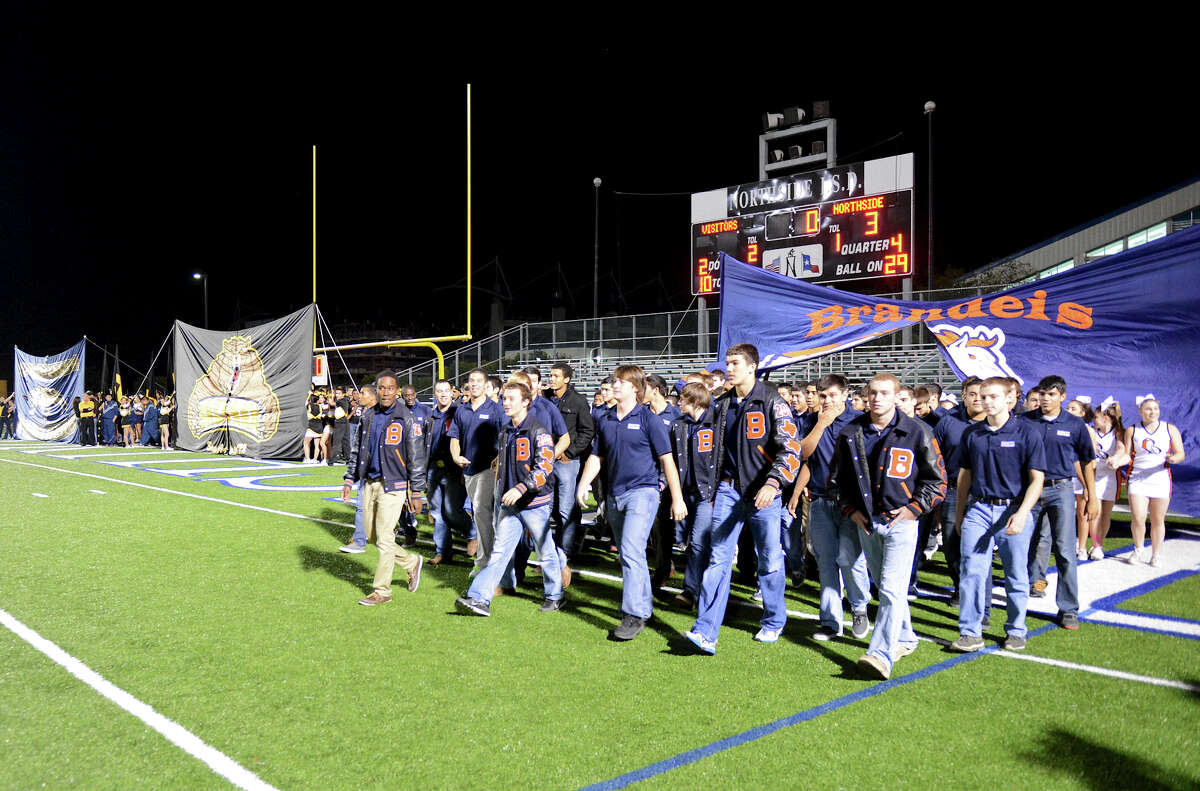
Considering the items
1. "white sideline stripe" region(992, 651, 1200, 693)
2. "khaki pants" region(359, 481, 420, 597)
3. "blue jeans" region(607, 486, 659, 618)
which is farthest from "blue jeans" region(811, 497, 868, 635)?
"khaki pants" region(359, 481, 420, 597)

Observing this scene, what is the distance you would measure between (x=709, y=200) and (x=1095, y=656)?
21522mm

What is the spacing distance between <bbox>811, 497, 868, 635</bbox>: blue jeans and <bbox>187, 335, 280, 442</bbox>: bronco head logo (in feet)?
57.5

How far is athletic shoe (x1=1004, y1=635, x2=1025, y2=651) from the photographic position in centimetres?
531

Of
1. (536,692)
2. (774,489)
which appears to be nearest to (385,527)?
(536,692)

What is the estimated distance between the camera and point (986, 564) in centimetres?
541

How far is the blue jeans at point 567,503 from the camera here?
754 cm

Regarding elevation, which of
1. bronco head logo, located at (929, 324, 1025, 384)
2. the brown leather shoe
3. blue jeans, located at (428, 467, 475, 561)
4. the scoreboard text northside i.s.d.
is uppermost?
the scoreboard text northside i.s.d.

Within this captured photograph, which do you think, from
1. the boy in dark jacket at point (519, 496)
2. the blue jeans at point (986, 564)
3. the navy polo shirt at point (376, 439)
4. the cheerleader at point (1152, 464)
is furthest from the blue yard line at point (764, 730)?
the cheerleader at point (1152, 464)

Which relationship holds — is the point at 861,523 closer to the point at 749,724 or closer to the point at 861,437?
the point at 861,437

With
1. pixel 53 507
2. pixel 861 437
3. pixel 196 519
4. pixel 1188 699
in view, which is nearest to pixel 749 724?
pixel 861 437

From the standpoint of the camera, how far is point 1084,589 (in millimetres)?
7094

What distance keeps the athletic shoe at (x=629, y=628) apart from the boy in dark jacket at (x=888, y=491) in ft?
5.03

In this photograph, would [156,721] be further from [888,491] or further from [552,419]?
[888,491]

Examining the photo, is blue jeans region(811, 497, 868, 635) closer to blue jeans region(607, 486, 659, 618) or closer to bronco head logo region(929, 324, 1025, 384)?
blue jeans region(607, 486, 659, 618)
